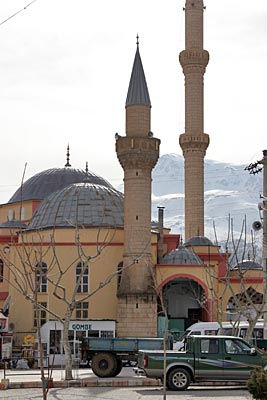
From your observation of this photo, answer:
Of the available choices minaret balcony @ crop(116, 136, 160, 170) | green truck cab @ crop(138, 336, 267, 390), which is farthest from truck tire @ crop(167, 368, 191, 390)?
minaret balcony @ crop(116, 136, 160, 170)

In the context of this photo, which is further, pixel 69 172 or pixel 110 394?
pixel 69 172

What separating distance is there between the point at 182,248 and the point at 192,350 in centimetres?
2474

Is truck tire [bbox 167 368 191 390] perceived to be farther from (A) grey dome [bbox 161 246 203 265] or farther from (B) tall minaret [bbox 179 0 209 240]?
(B) tall minaret [bbox 179 0 209 240]

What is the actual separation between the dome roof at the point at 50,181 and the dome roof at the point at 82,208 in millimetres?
9742

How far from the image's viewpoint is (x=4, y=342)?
34875 millimetres


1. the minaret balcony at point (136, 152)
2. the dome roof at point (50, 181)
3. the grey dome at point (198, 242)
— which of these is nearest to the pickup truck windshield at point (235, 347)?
the minaret balcony at point (136, 152)

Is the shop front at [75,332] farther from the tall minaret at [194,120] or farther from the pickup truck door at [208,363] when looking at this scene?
the tall minaret at [194,120]

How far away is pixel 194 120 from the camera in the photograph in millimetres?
57281

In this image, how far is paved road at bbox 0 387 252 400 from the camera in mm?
18375

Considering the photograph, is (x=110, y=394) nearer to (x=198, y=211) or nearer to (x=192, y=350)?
(x=192, y=350)

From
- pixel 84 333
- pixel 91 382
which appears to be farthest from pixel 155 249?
pixel 91 382

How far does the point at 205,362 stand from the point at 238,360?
0.85 metres

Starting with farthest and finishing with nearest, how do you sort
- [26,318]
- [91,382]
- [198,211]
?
1. [198,211]
2. [26,318]
3. [91,382]

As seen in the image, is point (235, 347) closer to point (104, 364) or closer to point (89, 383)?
point (89, 383)
